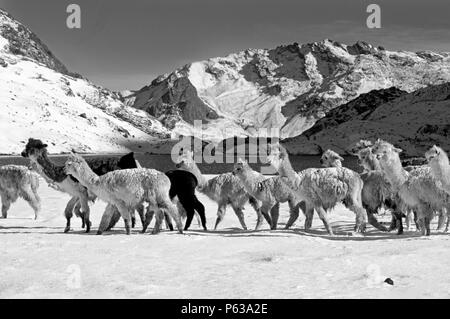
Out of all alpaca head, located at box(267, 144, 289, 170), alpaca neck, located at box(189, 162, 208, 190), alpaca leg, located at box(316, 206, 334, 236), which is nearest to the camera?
alpaca leg, located at box(316, 206, 334, 236)

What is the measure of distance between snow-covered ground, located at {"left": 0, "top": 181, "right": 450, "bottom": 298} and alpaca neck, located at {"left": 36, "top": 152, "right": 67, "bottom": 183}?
2541 mm

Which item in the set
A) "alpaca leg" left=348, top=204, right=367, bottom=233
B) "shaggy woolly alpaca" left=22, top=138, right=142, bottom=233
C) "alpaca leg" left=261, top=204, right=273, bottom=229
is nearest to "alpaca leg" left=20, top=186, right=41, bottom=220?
"shaggy woolly alpaca" left=22, top=138, right=142, bottom=233

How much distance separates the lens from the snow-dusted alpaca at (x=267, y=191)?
1647 cm

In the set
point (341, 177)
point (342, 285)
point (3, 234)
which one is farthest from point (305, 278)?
point (3, 234)

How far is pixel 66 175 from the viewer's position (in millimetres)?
15875

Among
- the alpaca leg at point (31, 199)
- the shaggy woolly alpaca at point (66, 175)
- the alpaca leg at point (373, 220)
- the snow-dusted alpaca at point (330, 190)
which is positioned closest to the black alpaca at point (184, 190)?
the shaggy woolly alpaca at point (66, 175)

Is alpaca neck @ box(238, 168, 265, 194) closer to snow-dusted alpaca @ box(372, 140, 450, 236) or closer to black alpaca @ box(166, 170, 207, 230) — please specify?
black alpaca @ box(166, 170, 207, 230)

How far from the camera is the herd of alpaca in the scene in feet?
44.9

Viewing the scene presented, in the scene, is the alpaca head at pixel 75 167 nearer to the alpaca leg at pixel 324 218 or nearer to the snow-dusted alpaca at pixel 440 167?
the alpaca leg at pixel 324 218
